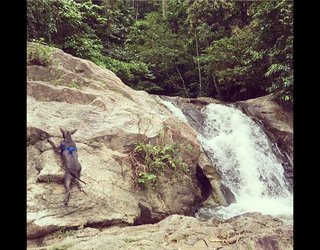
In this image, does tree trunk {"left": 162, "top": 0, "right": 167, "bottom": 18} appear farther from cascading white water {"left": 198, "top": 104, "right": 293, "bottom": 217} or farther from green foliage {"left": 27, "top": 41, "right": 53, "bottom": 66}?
green foliage {"left": 27, "top": 41, "right": 53, "bottom": 66}

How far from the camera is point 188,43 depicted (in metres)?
20.5

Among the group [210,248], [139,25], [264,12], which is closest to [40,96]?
[210,248]

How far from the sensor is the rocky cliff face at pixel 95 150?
6461mm

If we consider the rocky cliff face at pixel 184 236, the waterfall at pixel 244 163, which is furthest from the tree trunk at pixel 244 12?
the rocky cliff face at pixel 184 236

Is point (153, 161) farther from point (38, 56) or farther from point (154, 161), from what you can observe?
point (38, 56)

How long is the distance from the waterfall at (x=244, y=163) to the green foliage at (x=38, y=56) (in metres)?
5.30

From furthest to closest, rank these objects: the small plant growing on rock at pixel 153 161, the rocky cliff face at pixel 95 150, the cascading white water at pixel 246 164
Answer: the cascading white water at pixel 246 164 < the small plant growing on rock at pixel 153 161 < the rocky cliff face at pixel 95 150

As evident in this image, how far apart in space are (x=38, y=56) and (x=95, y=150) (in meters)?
3.64

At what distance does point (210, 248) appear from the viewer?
208 inches

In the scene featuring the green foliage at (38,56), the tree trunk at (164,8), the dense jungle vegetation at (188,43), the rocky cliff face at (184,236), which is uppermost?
the tree trunk at (164,8)

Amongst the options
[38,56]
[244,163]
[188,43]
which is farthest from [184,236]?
[188,43]

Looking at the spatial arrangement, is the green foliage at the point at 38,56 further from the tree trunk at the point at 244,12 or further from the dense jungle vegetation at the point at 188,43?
Result: the tree trunk at the point at 244,12

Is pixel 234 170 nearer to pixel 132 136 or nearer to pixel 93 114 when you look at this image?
pixel 132 136
